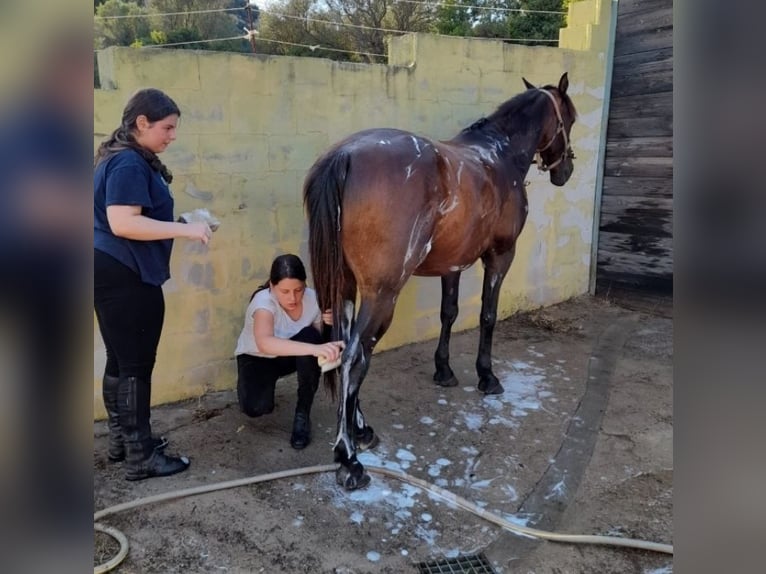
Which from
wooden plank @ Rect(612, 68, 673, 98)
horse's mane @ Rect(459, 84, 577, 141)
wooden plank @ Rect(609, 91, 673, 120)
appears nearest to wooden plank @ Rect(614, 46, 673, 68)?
wooden plank @ Rect(612, 68, 673, 98)

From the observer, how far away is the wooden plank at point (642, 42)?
4902 millimetres

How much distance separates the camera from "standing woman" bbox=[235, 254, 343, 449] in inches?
106

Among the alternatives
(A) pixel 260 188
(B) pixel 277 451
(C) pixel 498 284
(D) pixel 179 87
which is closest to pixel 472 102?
(C) pixel 498 284

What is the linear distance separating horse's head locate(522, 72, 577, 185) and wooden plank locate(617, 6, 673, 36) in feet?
5.97

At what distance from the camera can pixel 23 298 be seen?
21.5 inches

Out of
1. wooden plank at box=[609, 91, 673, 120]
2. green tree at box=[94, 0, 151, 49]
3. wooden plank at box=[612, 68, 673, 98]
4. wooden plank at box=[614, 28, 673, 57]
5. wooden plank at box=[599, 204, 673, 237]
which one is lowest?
wooden plank at box=[599, 204, 673, 237]

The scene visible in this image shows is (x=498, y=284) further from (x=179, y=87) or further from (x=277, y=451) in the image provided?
(x=179, y=87)

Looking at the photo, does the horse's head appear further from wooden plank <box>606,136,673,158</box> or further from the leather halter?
wooden plank <box>606,136,673,158</box>

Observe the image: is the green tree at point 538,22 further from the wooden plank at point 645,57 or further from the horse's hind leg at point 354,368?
the horse's hind leg at point 354,368

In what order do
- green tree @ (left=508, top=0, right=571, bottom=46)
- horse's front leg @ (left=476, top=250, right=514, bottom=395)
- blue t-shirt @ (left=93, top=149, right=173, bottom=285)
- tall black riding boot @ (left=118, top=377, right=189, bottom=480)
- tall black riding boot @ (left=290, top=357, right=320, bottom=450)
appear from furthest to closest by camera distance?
green tree @ (left=508, top=0, right=571, bottom=46) < horse's front leg @ (left=476, top=250, right=514, bottom=395) < tall black riding boot @ (left=290, top=357, right=320, bottom=450) < tall black riding boot @ (left=118, top=377, right=189, bottom=480) < blue t-shirt @ (left=93, top=149, right=173, bottom=285)

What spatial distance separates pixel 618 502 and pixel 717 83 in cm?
233

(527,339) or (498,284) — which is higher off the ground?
(498,284)

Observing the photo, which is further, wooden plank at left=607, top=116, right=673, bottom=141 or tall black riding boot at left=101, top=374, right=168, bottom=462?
wooden plank at left=607, top=116, right=673, bottom=141

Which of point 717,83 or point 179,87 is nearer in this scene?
point 717,83
